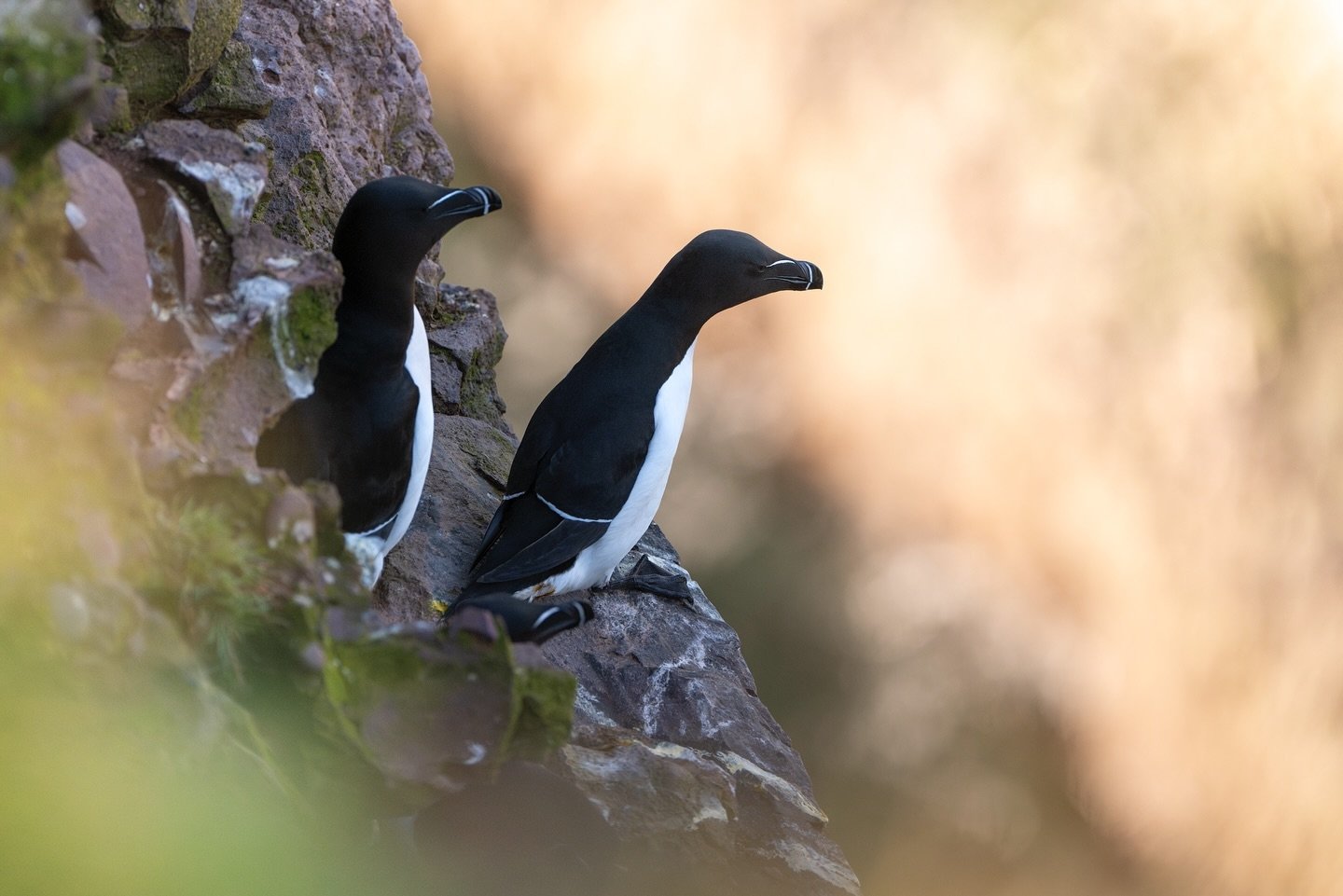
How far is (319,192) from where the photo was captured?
3.24 metres

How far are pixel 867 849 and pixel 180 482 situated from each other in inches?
205

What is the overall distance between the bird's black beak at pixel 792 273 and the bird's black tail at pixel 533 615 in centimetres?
153

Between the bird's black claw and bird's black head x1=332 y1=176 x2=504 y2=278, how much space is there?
3.80 feet

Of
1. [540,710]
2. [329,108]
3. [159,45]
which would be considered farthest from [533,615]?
[329,108]

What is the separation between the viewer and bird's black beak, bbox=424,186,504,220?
2438 millimetres

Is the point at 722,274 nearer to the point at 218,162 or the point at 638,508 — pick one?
the point at 638,508

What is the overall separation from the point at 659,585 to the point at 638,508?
26 cm

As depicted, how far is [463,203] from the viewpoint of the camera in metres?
2.45

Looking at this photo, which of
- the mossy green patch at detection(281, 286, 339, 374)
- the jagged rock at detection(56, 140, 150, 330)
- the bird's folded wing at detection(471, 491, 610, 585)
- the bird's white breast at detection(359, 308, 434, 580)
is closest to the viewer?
the jagged rock at detection(56, 140, 150, 330)

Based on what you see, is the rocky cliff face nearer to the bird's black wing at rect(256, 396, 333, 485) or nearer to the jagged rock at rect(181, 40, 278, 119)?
the jagged rock at rect(181, 40, 278, 119)

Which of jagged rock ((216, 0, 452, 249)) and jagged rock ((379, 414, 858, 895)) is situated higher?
jagged rock ((216, 0, 452, 249))

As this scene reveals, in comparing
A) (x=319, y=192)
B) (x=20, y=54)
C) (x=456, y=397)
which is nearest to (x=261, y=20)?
(x=319, y=192)

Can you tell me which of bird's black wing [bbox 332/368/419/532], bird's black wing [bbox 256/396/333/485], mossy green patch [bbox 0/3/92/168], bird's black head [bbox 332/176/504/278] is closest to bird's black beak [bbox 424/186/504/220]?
bird's black head [bbox 332/176/504/278]

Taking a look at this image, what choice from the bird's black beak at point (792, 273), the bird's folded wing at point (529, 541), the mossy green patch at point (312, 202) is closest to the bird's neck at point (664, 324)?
the bird's black beak at point (792, 273)
